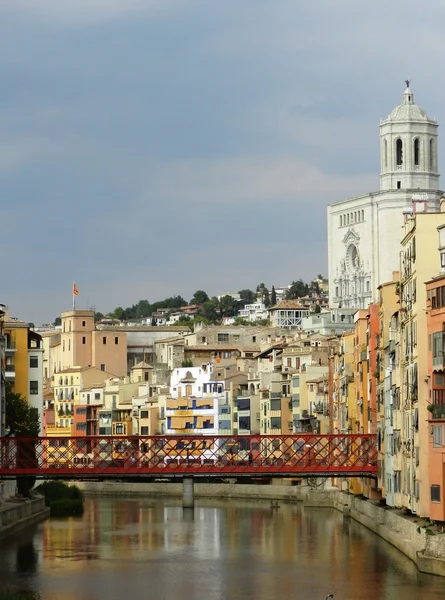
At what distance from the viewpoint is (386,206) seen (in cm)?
19238

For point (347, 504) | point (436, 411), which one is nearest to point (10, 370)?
point (347, 504)

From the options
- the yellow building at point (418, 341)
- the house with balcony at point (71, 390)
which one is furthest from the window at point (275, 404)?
the yellow building at point (418, 341)

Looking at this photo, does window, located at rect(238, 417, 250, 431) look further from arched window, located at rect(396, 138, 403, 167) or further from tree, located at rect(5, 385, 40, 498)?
arched window, located at rect(396, 138, 403, 167)

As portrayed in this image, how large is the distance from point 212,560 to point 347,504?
22.3 m

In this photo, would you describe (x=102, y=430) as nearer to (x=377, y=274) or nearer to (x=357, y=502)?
(x=377, y=274)

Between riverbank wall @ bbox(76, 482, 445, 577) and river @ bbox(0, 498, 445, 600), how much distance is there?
0.58 meters

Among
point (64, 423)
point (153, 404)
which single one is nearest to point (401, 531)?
point (153, 404)

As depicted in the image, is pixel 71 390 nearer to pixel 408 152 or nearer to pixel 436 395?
pixel 408 152

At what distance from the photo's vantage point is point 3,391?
3597 inches

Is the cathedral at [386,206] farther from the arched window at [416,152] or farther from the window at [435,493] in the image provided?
the window at [435,493]

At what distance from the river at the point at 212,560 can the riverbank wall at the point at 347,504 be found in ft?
1.89

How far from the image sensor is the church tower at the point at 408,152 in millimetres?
195375

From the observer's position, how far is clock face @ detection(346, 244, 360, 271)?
19662cm

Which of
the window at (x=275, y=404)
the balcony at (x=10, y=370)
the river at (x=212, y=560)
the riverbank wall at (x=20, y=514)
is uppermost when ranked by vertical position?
the balcony at (x=10, y=370)
